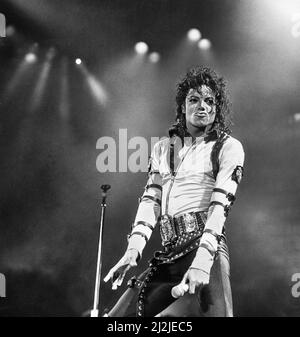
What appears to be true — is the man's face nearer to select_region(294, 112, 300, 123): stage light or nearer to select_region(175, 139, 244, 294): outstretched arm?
select_region(175, 139, 244, 294): outstretched arm

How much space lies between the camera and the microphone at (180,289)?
237 centimetres

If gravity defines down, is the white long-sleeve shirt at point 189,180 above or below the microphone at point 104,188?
below

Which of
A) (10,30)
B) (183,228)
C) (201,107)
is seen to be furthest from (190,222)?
(10,30)

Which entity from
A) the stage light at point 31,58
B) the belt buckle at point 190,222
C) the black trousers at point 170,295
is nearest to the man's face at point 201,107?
the belt buckle at point 190,222

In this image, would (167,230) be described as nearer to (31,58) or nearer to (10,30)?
(31,58)

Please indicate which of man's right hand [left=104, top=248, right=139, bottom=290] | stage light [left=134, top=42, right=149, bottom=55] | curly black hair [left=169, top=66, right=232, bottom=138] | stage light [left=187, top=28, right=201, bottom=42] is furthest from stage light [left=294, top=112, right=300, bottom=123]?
man's right hand [left=104, top=248, right=139, bottom=290]

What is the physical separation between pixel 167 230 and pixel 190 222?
0.55ft

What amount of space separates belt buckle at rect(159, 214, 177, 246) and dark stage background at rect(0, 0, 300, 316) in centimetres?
99

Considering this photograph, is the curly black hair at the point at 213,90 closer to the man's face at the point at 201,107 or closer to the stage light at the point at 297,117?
the man's face at the point at 201,107

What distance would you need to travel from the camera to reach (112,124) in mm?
3953

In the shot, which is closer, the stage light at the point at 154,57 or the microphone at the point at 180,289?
the microphone at the point at 180,289

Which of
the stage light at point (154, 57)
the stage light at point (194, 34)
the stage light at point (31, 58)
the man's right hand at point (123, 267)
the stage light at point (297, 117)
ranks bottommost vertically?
the man's right hand at point (123, 267)

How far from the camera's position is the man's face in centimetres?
310

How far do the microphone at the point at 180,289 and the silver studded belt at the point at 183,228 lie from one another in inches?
14.1
